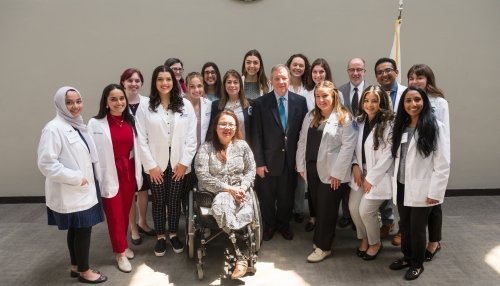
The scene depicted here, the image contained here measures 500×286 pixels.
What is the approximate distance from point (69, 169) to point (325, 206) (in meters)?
1.95

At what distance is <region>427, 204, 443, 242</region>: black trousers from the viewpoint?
10.6 feet

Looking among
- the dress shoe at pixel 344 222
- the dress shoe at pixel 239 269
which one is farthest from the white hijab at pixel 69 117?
the dress shoe at pixel 344 222

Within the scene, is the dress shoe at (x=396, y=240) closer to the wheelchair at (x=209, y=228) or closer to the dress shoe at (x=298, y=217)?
the dress shoe at (x=298, y=217)

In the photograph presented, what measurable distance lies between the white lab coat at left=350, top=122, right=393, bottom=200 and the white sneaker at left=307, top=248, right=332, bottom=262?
60 centimetres

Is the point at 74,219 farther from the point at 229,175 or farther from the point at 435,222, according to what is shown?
the point at 435,222

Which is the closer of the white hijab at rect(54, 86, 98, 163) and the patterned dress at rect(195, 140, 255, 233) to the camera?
the white hijab at rect(54, 86, 98, 163)

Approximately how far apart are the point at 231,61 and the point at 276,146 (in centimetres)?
155

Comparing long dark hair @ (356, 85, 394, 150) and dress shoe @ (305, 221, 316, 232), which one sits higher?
long dark hair @ (356, 85, 394, 150)

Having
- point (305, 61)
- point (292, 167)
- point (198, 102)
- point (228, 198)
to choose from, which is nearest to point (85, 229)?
point (228, 198)

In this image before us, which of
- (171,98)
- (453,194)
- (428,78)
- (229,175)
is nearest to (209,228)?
(229,175)

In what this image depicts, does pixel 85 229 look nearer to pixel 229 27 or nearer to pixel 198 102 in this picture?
pixel 198 102

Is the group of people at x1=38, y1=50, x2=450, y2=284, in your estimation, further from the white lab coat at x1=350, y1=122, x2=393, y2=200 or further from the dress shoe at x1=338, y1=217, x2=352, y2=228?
the dress shoe at x1=338, y1=217, x2=352, y2=228

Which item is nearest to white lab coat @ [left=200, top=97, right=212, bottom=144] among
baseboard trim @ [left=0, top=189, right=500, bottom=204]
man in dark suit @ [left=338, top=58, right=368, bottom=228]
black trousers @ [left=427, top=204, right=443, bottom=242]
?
man in dark suit @ [left=338, top=58, right=368, bottom=228]

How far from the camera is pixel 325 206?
3.37 metres
